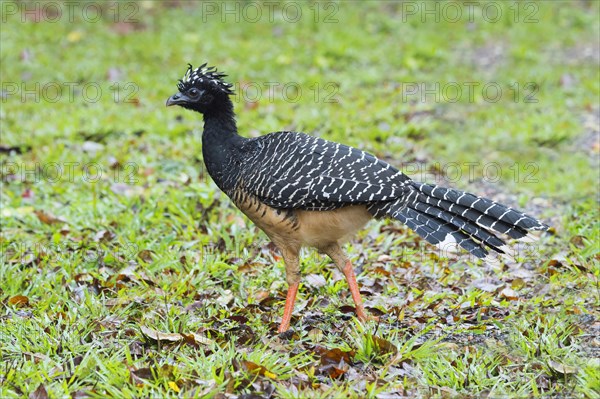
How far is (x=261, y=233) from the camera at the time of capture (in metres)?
7.06

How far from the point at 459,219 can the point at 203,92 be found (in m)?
2.07

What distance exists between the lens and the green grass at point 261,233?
4711mm

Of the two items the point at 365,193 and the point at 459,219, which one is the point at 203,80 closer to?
the point at 365,193

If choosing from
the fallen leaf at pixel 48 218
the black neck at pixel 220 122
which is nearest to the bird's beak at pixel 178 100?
the black neck at pixel 220 122

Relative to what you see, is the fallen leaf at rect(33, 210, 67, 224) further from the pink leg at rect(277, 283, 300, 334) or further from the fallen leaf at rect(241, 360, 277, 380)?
the fallen leaf at rect(241, 360, 277, 380)

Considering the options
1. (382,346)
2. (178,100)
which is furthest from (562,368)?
(178,100)

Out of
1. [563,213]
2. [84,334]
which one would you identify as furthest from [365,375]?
[563,213]

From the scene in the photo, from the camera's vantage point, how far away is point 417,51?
12.3 meters

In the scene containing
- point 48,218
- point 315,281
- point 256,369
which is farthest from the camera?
point 48,218

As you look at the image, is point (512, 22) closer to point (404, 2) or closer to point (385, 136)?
point (404, 2)

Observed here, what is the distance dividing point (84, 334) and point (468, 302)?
2722mm

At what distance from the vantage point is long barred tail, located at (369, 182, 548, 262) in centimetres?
504

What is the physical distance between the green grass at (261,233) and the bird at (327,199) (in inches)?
24.0

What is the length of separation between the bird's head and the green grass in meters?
1.32
